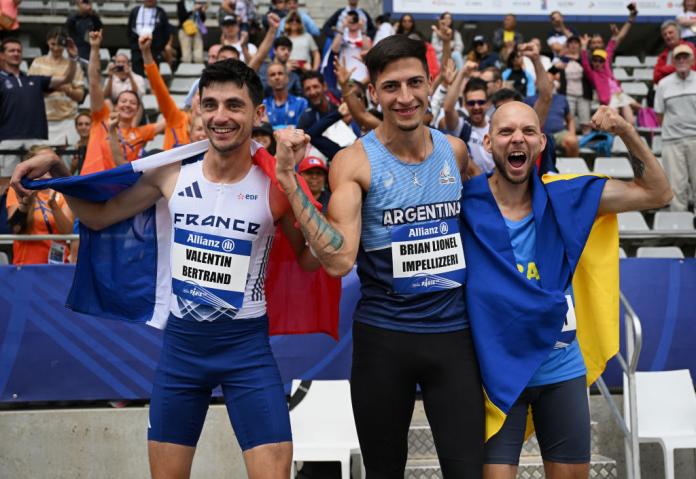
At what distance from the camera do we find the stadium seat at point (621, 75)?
15.0m

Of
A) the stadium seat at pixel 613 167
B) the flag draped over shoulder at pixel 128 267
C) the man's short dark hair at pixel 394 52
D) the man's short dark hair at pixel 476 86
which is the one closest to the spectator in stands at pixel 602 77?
the stadium seat at pixel 613 167

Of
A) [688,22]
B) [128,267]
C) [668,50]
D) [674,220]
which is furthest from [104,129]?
[688,22]

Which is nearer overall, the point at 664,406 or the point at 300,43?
the point at 664,406

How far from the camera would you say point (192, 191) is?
3.79 metres

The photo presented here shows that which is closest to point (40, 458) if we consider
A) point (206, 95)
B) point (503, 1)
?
point (206, 95)

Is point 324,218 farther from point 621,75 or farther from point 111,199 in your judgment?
point 621,75

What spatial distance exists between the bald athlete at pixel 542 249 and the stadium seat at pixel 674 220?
5.07 m

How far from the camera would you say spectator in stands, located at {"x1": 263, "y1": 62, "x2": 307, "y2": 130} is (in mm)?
8266

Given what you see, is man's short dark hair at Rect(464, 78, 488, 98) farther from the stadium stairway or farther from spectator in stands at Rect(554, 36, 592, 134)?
spectator in stands at Rect(554, 36, 592, 134)

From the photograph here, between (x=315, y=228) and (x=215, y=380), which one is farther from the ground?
(x=315, y=228)

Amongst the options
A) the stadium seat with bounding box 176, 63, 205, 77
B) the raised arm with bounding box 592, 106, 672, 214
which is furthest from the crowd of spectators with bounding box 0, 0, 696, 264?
the raised arm with bounding box 592, 106, 672, 214

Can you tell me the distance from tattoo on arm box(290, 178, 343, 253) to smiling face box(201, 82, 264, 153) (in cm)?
50

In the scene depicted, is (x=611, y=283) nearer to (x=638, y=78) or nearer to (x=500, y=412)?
(x=500, y=412)

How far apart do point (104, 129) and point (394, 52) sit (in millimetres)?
4574
